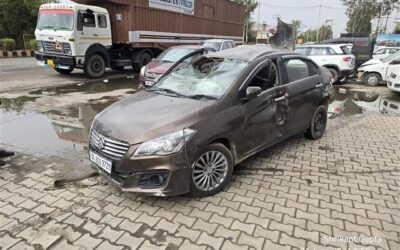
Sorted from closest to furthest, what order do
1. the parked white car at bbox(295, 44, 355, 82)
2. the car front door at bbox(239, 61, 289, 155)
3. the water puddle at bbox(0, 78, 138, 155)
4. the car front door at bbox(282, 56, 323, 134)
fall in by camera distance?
the car front door at bbox(239, 61, 289, 155) → the car front door at bbox(282, 56, 323, 134) → the water puddle at bbox(0, 78, 138, 155) → the parked white car at bbox(295, 44, 355, 82)

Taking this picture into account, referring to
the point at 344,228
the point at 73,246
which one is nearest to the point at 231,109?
the point at 344,228

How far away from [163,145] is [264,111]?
1586 mm

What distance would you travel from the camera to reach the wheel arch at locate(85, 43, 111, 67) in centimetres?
1208

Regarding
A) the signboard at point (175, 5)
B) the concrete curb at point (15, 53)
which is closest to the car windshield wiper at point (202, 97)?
the signboard at point (175, 5)

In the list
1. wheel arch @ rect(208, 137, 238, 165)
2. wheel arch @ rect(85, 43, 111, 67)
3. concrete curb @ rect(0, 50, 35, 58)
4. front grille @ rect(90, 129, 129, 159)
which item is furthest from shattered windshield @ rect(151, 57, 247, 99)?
concrete curb @ rect(0, 50, 35, 58)

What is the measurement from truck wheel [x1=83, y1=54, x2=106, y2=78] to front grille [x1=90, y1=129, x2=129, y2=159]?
963 cm

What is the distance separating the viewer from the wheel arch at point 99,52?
12078 millimetres

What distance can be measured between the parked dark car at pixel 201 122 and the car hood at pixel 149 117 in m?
0.01

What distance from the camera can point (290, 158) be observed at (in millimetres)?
4645

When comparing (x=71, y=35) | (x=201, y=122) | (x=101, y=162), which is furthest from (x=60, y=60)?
(x=201, y=122)

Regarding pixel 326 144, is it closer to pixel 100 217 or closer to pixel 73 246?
pixel 100 217

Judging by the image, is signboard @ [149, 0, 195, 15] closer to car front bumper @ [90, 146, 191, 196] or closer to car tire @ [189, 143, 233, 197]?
car tire @ [189, 143, 233, 197]

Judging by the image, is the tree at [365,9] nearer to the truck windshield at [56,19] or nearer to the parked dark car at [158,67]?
the parked dark car at [158,67]

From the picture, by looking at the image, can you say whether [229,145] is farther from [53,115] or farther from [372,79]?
[372,79]
